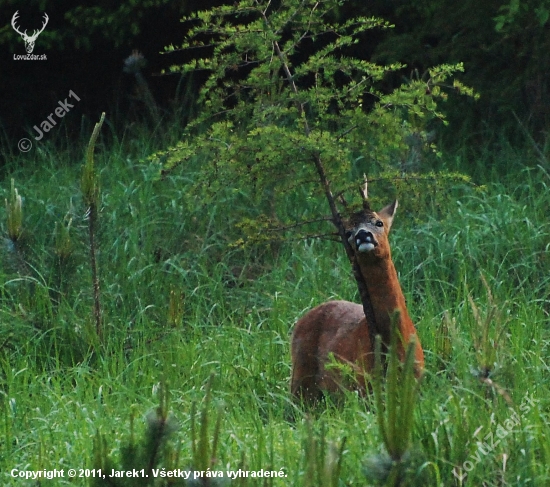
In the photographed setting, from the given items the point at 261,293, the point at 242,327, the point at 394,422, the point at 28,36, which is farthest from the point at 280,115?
the point at 28,36

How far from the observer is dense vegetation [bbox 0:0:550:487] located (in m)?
3.25

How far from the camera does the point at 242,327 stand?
234 inches

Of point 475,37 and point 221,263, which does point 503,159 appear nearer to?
point 475,37

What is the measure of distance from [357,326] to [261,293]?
6.33ft

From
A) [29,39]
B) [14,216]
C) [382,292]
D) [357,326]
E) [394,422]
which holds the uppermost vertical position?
[29,39]

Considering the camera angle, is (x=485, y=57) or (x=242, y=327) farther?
(x=485, y=57)

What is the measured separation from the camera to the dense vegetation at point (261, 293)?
3.25 metres

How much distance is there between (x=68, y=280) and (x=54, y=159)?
113 inches

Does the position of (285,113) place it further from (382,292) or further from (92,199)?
(92,199)

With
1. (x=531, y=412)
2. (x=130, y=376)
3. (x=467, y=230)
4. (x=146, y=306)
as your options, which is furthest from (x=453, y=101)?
(x=531, y=412)

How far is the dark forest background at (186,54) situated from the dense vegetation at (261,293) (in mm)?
251

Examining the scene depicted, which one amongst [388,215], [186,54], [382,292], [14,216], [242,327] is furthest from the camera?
[186,54]

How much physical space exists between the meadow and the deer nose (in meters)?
0.48

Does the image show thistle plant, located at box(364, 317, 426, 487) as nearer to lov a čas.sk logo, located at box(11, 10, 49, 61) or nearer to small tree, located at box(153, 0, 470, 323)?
small tree, located at box(153, 0, 470, 323)
